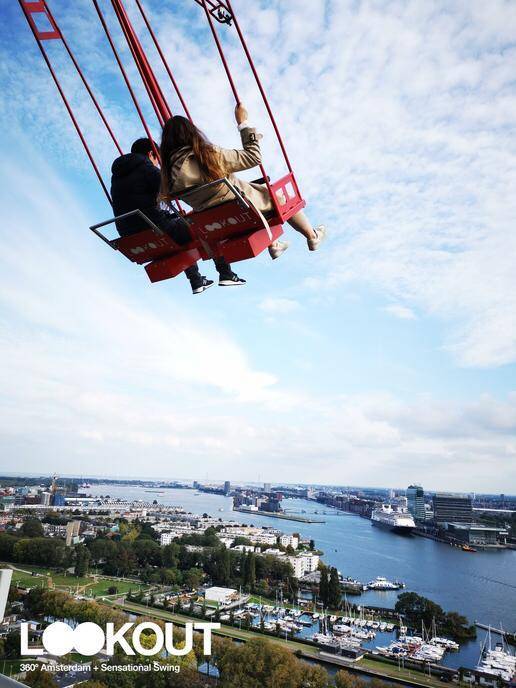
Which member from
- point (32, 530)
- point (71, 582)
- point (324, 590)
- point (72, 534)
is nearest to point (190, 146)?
point (324, 590)

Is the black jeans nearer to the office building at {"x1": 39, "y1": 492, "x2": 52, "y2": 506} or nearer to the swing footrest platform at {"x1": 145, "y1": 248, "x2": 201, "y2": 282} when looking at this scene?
the swing footrest platform at {"x1": 145, "y1": 248, "x2": 201, "y2": 282}

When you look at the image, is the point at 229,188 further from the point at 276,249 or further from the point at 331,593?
the point at 331,593

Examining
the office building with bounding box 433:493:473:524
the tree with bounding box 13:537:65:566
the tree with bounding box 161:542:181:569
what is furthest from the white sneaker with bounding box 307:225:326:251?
the office building with bounding box 433:493:473:524

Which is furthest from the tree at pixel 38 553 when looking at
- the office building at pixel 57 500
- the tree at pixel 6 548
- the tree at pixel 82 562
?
the office building at pixel 57 500

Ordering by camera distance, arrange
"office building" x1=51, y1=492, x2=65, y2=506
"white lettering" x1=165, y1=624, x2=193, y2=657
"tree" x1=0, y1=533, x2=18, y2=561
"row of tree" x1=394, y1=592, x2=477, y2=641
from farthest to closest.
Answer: "office building" x1=51, y1=492, x2=65, y2=506, "tree" x1=0, y1=533, x2=18, y2=561, "row of tree" x1=394, y1=592, x2=477, y2=641, "white lettering" x1=165, y1=624, x2=193, y2=657

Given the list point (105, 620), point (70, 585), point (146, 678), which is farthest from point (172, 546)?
point (146, 678)

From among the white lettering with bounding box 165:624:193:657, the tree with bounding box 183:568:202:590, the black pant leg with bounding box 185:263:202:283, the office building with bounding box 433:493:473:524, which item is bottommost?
the tree with bounding box 183:568:202:590

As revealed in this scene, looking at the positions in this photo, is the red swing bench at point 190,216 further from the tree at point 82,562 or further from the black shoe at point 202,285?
the tree at point 82,562

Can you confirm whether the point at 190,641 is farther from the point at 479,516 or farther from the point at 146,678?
the point at 479,516
